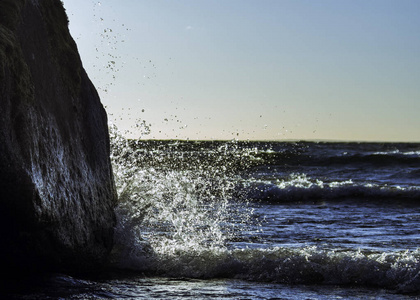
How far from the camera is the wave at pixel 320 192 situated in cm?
1356

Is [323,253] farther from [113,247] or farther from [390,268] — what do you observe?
[113,247]

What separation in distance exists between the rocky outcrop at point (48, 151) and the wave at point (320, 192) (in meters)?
8.15

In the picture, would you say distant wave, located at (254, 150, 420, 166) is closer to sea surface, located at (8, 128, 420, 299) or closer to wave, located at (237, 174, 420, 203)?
wave, located at (237, 174, 420, 203)

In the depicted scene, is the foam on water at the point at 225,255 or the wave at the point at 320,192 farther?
the wave at the point at 320,192

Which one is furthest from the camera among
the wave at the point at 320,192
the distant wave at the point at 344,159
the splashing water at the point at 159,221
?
the distant wave at the point at 344,159

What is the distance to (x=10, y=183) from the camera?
142 inches

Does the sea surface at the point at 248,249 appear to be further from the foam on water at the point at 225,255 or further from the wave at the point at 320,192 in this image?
the wave at the point at 320,192

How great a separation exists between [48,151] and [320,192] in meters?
10.9

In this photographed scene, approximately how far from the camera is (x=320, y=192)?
14.3m

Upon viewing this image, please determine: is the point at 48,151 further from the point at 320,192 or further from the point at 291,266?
the point at 320,192

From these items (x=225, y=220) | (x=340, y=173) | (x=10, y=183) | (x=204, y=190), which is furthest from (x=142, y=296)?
(x=340, y=173)

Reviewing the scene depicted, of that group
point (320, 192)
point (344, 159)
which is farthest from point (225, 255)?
point (344, 159)

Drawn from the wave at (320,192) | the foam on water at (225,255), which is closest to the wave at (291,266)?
the foam on water at (225,255)

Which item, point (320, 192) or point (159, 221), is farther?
point (320, 192)
